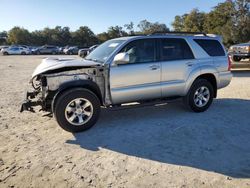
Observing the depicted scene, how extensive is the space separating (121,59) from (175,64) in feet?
5.05

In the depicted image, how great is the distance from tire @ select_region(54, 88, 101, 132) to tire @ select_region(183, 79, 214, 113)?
2412 mm

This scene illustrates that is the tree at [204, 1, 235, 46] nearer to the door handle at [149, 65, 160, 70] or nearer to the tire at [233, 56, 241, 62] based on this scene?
the tire at [233, 56, 241, 62]

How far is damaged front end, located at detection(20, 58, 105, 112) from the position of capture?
588 cm

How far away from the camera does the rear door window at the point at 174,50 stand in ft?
22.7

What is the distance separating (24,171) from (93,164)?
0.98 metres

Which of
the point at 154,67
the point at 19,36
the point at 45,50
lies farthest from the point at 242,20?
the point at 19,36

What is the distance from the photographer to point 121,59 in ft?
19.8

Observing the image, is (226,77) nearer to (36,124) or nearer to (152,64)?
(152,64)

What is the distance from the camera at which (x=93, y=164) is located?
181 inches

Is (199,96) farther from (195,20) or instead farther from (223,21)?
(195,20)

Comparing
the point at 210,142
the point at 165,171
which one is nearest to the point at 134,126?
the point at 210,142

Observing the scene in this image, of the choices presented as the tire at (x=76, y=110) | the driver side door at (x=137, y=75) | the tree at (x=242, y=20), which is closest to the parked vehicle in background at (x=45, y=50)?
the tree at (x=242, y=20)

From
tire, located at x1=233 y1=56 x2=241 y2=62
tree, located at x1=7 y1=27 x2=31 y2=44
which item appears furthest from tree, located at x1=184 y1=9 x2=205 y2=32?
tire, located at x1=233 y1=56 x2=241 y2=62

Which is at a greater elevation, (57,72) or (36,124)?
(57,72)
